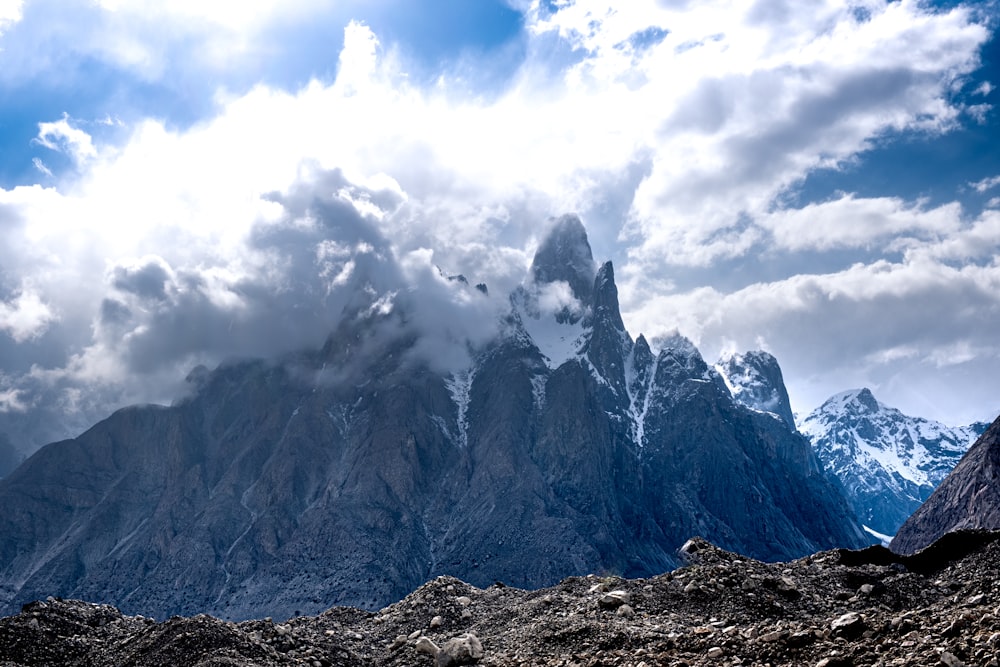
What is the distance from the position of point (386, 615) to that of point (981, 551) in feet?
103

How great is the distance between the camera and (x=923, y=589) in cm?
4294

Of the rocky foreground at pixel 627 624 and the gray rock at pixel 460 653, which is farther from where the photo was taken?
the gray rock at pixel 460 653

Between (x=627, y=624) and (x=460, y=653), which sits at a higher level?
(x=460, y=653)

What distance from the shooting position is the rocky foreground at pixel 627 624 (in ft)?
93.9

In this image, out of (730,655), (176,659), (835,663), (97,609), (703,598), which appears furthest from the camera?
(97,609)

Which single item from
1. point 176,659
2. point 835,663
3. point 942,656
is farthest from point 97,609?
point 942,656

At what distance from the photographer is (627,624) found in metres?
38.3

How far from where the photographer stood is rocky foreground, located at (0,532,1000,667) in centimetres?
2862

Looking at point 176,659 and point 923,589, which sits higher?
point 176,659

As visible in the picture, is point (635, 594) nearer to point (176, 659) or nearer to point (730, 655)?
point (730, 655)

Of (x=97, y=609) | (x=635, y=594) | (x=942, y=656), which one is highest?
(x=97, y=609)

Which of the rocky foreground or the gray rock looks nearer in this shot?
the rocky foreground

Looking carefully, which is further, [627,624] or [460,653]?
[627,624]

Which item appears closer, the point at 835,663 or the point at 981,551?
the point at 835,663
